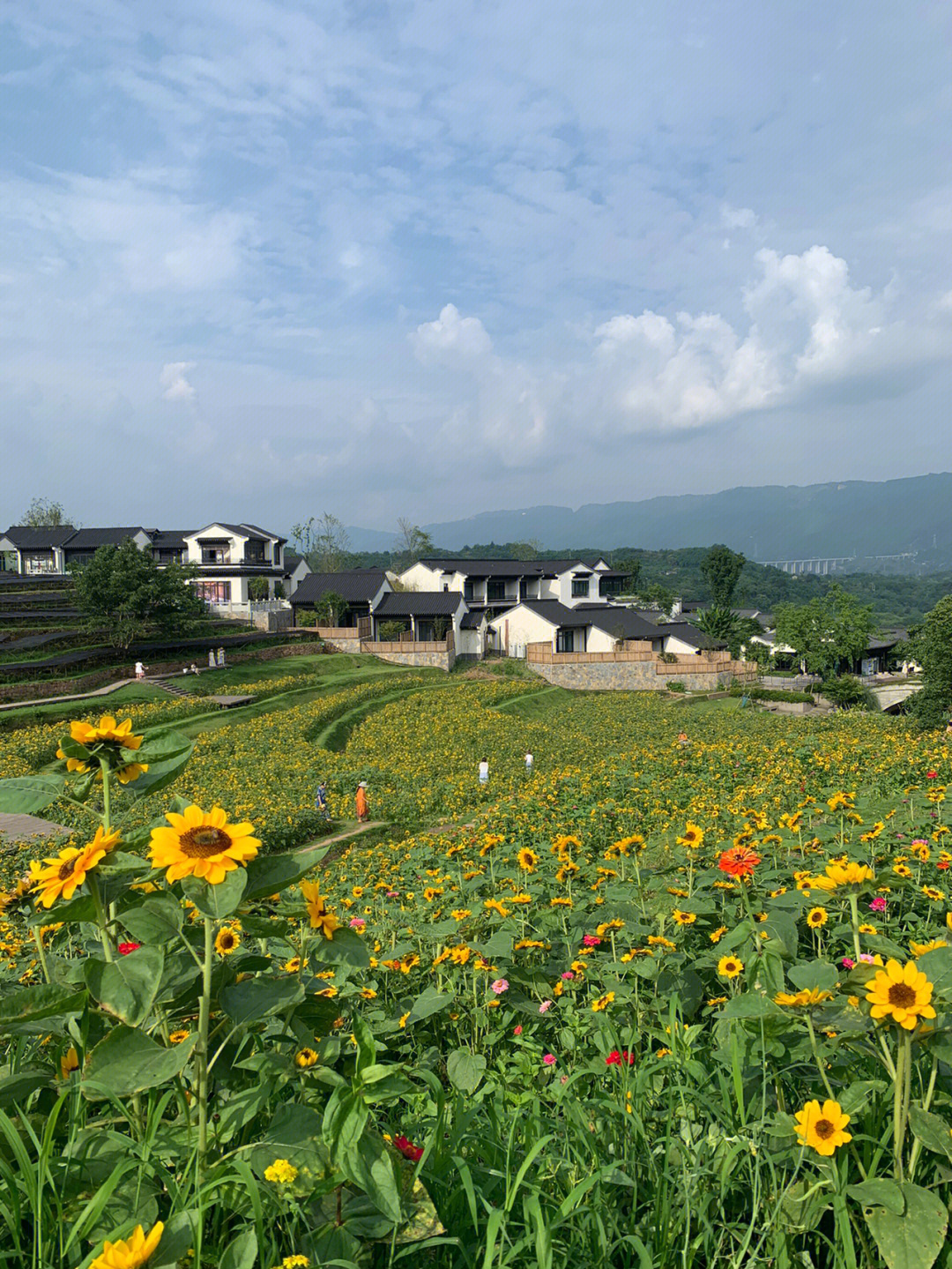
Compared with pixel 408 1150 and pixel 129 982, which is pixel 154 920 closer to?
pixel 129 982

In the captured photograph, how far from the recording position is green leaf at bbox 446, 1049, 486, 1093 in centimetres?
261

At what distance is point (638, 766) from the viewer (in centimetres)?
1521

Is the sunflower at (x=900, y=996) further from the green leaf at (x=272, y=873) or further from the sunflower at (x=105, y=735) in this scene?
the sunflower at (x=105, y=735)

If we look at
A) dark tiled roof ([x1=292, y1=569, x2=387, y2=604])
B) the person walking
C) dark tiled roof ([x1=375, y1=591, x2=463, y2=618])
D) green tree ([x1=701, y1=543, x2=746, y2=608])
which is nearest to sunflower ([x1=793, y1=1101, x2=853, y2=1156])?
the person walking

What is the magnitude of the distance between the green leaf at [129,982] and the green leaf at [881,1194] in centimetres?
172

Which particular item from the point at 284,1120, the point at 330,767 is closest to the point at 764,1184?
the point at 284,1120

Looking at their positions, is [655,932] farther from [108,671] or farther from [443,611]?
[443,611]

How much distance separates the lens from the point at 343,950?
2074 millimetres

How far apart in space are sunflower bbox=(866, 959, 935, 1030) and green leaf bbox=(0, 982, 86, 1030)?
6.24 ft


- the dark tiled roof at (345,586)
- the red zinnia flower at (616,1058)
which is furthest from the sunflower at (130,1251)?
the dark tiled roof at (345,586)

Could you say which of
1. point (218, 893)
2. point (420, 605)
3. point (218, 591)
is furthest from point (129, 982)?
point (218, 591)

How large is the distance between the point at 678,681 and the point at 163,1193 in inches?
1720

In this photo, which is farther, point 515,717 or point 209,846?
point 515,717

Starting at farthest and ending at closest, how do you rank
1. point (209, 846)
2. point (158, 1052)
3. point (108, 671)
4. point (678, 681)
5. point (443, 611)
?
1. point (443, 611)
2. point (678, 681)
3. point (108, 671)
4. point (209, 846)
5. point (158, 1052)
